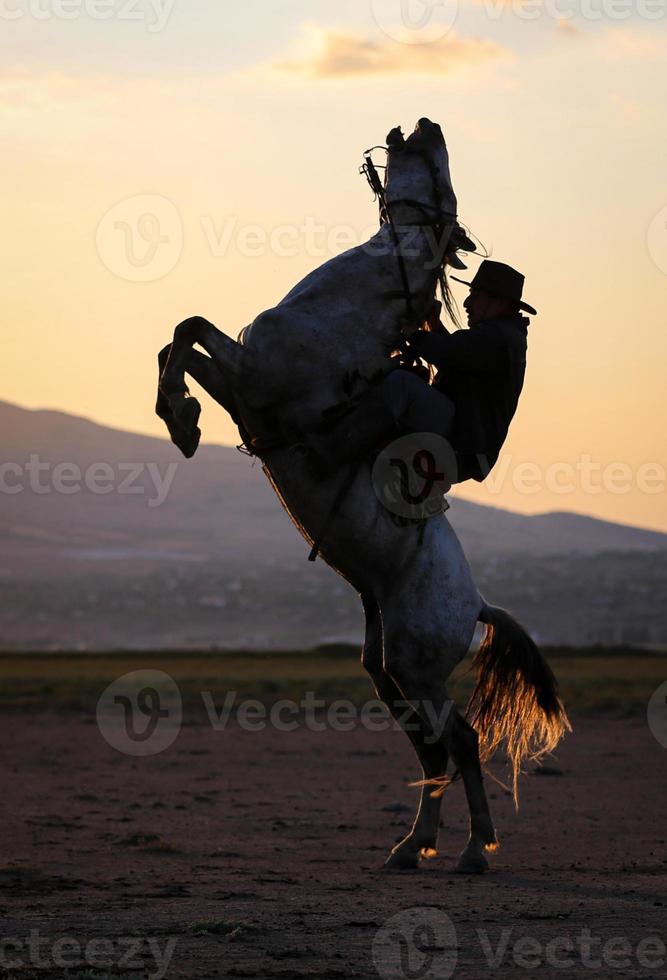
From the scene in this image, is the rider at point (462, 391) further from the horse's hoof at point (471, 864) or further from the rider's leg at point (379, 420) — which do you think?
the horse's hoof at point (471, 864)

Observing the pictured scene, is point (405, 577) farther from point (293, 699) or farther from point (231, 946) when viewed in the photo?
point (293, 699)

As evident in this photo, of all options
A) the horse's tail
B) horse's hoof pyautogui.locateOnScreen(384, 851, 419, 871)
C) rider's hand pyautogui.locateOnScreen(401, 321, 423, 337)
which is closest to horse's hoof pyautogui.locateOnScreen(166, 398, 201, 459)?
rider's hand pyautogui.locateOnScreen(401, 321, 423, 337)

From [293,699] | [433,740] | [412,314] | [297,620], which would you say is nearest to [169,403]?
[412,314]

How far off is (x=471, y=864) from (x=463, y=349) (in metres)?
2.92

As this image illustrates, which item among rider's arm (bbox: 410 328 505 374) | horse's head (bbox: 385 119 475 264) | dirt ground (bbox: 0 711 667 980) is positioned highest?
horse's head (bbox: 385 119 475 264)

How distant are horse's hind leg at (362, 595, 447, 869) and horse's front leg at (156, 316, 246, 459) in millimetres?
1584

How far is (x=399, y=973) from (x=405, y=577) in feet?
10.5

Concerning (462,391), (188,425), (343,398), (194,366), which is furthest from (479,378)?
(188,425)

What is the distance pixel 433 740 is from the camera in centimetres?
947

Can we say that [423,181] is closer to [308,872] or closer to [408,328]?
[408,328]

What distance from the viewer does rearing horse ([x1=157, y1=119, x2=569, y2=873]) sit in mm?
8625

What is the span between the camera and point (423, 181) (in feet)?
29.9

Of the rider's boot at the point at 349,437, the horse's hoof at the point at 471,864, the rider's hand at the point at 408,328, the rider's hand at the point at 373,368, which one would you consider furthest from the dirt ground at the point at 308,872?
the rider's hand at the point at 408,328

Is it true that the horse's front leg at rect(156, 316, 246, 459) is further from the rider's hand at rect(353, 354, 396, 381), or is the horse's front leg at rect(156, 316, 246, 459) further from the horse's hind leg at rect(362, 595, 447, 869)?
the horse's hind leg at rect(362, 595, 447, 869)
